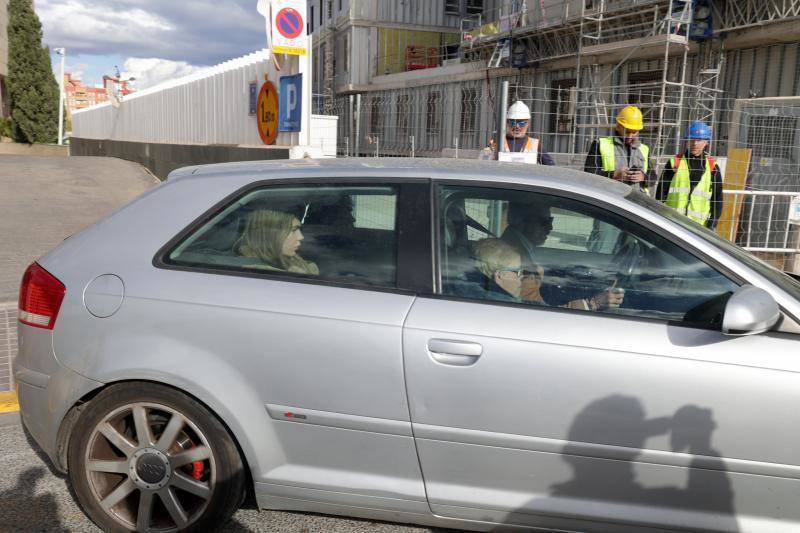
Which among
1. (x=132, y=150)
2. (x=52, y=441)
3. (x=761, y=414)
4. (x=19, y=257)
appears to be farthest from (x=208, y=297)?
(x=132, y=150)

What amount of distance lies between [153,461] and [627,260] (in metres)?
2.02

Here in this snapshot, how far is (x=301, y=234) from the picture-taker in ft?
9.48

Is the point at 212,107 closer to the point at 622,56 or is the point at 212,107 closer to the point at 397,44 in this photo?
the point at 622,56

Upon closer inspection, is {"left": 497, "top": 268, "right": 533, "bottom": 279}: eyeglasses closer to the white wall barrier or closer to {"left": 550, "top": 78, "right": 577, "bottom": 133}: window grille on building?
the white wall barrier

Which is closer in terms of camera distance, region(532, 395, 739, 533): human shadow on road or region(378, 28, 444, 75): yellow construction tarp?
region(532, 395, 739, 533): human shadow on road

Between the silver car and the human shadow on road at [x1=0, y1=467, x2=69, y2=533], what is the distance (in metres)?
0.33

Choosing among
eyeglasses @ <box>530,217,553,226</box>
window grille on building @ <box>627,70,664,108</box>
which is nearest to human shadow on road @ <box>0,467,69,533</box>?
eyeglasses @ <box>530,217,553,226</box>

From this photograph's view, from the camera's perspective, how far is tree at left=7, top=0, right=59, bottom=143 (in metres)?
34.5

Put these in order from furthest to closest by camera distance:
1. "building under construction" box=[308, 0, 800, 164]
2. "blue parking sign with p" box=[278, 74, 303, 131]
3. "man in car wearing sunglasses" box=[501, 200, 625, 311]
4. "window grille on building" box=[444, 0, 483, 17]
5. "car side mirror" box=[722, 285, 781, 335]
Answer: "window grille on building" box=[444, 0, 483, 17]
"building under construction" box=[308, 0, 800, 164]
"blue parking sign with p" box=[278, 74, 303, 131]
"man in car wearing sunglasses" box=[501, 200, 625, 311]
"car side mirror" box=[722, 285, 781, 335]

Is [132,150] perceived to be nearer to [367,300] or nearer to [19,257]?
[19,257]

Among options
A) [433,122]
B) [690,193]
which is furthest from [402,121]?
[690,193]

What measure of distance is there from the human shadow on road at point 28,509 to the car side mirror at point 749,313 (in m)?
2.77

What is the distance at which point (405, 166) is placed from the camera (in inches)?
117

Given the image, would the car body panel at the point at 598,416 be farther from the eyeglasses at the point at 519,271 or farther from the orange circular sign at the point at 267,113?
the orange circular sign at the point at 267,113
